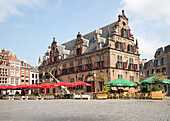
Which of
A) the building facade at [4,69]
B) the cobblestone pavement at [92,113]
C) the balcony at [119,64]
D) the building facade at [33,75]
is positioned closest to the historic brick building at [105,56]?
the balcony at [119,64]

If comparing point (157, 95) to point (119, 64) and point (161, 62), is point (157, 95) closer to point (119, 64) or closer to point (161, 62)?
point (119, 64)

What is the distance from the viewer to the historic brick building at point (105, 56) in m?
35.7

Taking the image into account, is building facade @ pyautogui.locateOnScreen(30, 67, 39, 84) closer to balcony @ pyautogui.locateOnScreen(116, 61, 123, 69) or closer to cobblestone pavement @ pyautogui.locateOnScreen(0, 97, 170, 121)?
balcony @ pyautogui.locateOnScreen(116, 61, 123, 69)

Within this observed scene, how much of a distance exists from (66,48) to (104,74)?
18200 millimetres

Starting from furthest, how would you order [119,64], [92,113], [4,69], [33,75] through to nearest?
[33,75]
[4,69]
[119,64]
[92,113]

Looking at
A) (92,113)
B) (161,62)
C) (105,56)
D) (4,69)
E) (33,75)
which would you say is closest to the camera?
(92,113)

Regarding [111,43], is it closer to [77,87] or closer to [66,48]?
[77,87]

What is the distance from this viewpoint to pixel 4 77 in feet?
191

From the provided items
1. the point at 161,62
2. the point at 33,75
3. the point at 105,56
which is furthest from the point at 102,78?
the point at 33,75

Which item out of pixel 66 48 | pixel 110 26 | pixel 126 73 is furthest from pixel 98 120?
pixel 66 48

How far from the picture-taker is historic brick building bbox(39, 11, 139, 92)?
35688 millimetres

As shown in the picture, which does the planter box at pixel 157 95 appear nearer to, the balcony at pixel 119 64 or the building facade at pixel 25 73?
the balcony at pixel 119 64

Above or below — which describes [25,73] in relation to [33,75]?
above

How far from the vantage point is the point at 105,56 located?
35750 mm
